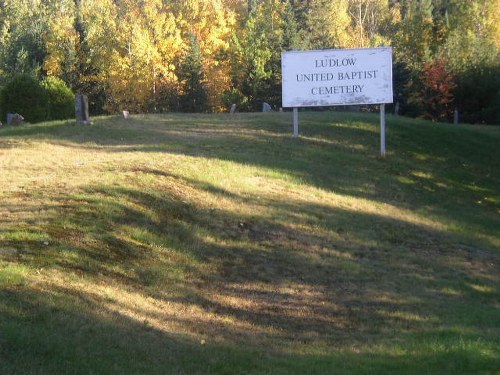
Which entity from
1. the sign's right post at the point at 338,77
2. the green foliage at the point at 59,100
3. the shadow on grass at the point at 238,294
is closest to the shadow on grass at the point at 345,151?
the sign's right post at the point at 338,77

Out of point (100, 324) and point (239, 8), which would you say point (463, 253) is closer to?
point (100, 324)

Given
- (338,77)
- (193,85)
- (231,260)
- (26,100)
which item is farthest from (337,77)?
(193,85)

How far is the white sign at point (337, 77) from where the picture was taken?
26484 mm

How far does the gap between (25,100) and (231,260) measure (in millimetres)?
24484

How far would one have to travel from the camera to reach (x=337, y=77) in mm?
26719

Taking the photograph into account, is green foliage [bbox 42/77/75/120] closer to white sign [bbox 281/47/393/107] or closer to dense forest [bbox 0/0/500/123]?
dense forest [bbox 0/0/500/123]

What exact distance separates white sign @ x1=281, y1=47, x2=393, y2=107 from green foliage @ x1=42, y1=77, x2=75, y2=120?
1608 centimetres

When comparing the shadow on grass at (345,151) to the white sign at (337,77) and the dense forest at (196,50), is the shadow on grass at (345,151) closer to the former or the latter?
the white sign at (337,77)

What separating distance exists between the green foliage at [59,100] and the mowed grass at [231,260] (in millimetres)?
14102

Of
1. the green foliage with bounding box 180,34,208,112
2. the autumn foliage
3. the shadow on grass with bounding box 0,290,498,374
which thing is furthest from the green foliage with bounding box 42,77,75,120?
the shadow on grass with bounding box 0,290,498,374

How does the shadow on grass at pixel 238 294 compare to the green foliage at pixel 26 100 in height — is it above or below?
below

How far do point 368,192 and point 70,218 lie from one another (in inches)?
427

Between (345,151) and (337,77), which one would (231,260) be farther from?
(337,77)

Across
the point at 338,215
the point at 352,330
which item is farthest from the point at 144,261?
the point at 338,215
